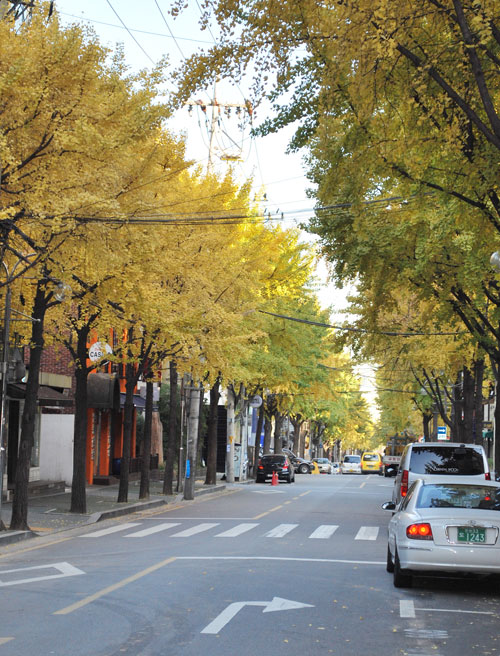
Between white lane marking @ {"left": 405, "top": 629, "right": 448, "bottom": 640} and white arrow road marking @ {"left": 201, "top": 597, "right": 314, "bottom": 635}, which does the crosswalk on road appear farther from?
white lane marking @ {"left": 405, "top": 629, "right": 448, "bottom": 640}

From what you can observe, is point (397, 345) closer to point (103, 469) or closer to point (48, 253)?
point (103, 469)

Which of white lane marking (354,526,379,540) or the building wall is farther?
the building wall

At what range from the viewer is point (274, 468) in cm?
4947

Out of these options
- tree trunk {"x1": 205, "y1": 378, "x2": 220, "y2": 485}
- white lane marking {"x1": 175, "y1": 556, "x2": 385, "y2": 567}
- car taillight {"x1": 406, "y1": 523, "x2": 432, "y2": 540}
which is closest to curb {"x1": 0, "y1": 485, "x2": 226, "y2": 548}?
tree trunk {"x1": 205, "y1": 378, "x2": 220, "y2": 485}

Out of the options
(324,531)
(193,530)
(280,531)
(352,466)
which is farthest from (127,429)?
(352,466)

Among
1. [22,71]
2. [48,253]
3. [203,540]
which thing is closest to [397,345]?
[203,540]

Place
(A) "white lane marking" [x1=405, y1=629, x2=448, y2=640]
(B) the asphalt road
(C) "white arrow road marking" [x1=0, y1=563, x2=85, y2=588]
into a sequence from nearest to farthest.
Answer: (B) the asphalt road → (A) "white lane marking" [x1=405, y1=629, x2=448, y2=640] → (C) "white arrow road marking" [x1=0, y1=563, x2=85, y2=588]

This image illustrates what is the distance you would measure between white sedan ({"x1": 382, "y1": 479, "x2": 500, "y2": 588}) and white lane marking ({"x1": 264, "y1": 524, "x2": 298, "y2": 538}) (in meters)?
7.52

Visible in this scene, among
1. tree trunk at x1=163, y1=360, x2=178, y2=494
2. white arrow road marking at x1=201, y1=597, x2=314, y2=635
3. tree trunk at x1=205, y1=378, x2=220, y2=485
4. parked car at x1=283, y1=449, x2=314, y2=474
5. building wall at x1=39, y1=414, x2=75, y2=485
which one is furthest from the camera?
parked car at x1=283, y1=449, x2=314, y2=474

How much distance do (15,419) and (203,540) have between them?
15035 mm

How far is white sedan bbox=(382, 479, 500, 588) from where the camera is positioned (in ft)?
37.4

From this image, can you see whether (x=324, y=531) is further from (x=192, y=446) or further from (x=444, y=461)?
(x=192, y=446)

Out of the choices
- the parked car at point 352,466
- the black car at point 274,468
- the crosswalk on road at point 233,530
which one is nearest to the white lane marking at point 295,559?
the crosswalk on road at point 233,530

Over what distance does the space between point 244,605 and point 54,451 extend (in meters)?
26.2
